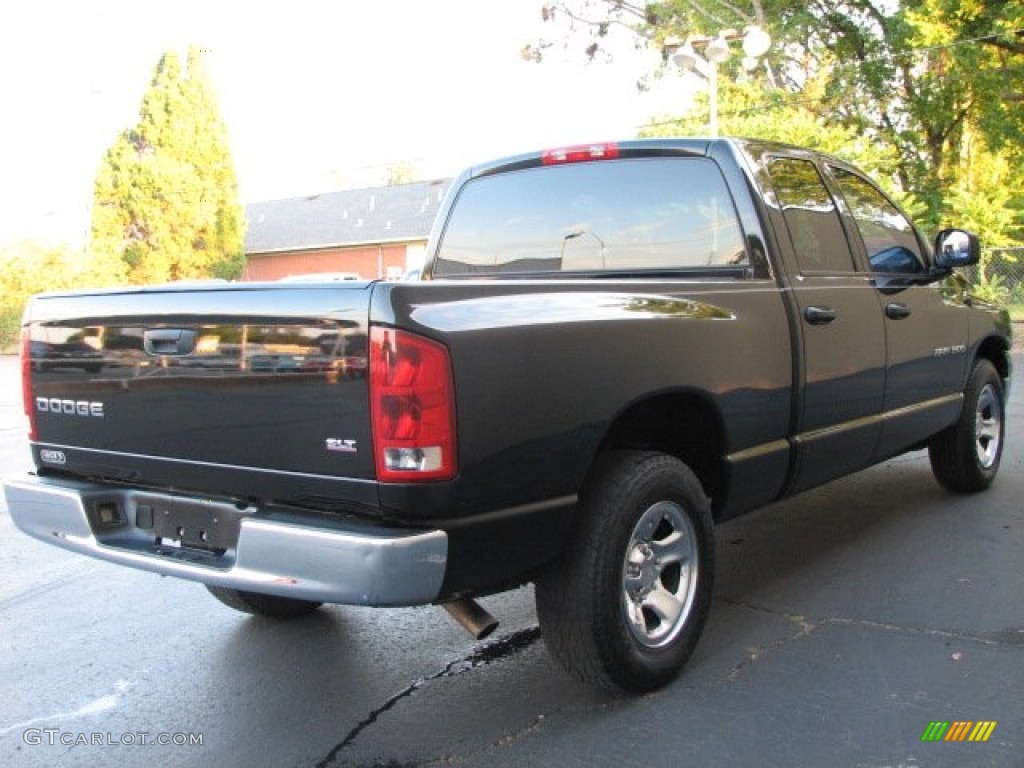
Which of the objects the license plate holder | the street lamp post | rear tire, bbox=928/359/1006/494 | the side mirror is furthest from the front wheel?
the street lamp post

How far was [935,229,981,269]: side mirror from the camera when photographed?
5.00 m

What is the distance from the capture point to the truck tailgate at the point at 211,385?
2.65 metres

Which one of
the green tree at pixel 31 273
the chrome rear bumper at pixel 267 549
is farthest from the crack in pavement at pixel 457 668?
the green tree at pixel 31 273

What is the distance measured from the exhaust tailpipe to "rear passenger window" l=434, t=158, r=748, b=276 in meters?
1.72

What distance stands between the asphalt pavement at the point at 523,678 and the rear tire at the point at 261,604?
0.08 m

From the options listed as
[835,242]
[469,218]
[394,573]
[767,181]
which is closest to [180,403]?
[394,573]

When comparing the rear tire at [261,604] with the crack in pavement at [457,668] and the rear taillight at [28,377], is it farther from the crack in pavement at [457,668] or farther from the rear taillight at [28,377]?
the rear taillight at [28,377]

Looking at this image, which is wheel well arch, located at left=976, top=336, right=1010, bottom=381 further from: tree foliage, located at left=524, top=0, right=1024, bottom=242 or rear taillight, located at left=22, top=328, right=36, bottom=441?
tree foliage, located at left=524, top=0, right=1024, bottom=242

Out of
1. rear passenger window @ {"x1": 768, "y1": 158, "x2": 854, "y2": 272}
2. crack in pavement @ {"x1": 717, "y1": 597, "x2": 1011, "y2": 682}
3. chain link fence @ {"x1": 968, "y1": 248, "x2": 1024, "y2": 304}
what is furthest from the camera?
chain link fence @ {"x1": 968, "y1": 248, "x2": 1024, "y2": 304}

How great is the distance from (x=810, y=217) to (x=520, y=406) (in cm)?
226

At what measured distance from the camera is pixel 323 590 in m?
2.60

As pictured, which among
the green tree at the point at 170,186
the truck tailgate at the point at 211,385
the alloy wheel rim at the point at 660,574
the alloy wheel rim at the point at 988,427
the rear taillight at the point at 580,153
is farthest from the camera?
the green tree at the point at 170,186

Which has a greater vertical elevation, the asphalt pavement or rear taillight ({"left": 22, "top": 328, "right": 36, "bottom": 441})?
rear taillight ({"left": 22, "top": 328, "right": 36, "bottom": 441})

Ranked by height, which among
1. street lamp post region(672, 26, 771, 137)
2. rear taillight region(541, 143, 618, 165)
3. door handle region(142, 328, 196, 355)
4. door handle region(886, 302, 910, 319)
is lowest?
door handle region(886, 302, 910, 319)
